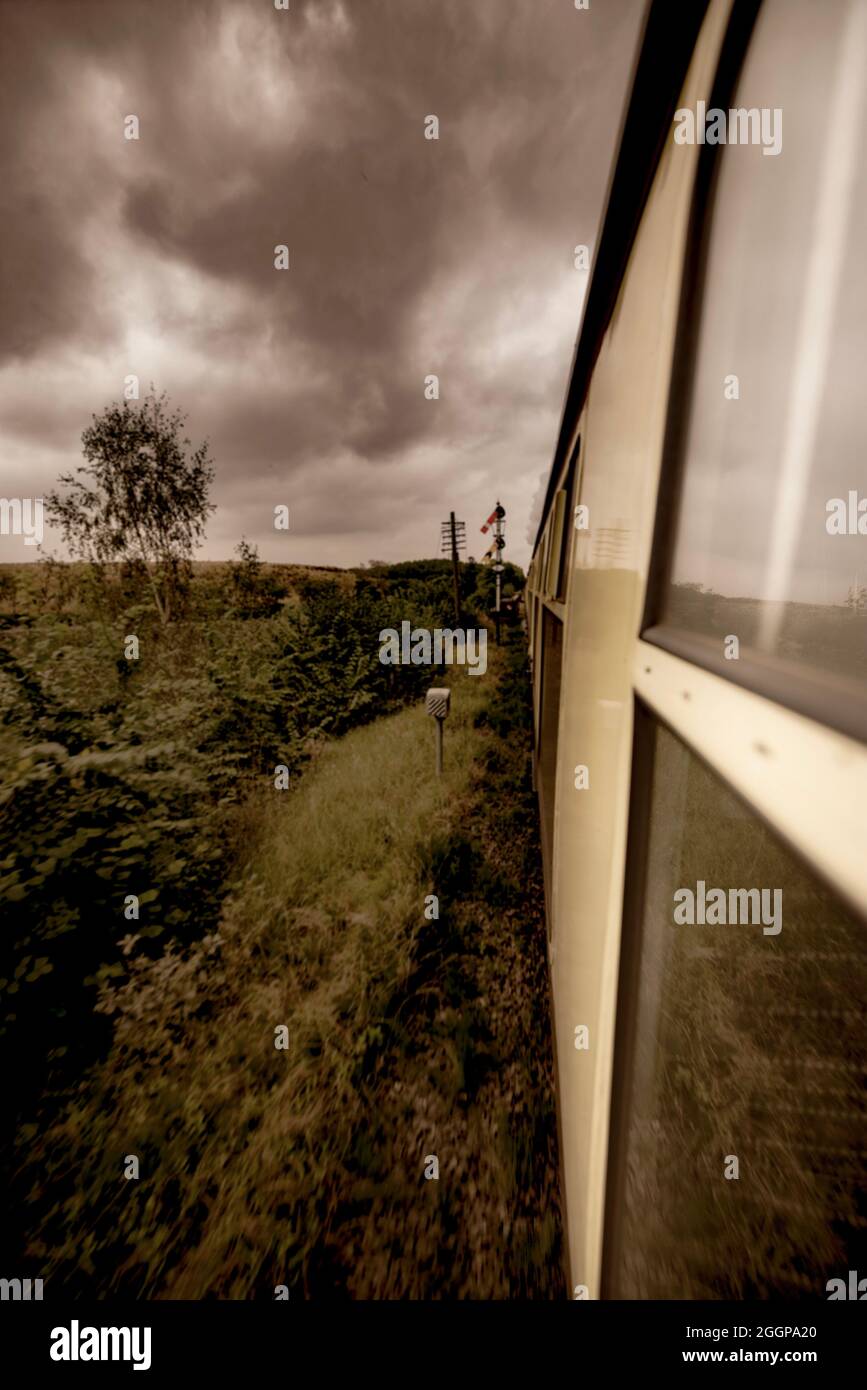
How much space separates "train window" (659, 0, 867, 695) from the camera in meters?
0.50

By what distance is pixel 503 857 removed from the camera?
15.2 feet

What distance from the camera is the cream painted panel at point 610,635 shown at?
929 millimetres

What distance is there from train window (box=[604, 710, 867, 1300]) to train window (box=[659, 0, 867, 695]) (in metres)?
0.31

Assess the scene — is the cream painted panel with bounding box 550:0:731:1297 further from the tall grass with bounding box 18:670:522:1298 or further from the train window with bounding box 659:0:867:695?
the tall grass with bounding box 18:670:522:1298

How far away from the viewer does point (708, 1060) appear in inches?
39.6

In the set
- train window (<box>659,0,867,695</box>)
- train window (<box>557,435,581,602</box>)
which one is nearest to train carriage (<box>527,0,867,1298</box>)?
train window (<box>659,0,867,695</box>)

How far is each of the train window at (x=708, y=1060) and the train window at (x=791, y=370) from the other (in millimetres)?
314

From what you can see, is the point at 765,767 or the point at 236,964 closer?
the point at 765,767

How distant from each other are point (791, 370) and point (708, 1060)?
1.24 meters

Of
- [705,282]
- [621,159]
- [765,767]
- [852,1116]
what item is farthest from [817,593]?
[852,1116]

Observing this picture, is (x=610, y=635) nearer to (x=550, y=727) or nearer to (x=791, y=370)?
(x=791, y=370)

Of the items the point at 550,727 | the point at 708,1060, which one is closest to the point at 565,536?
the point at 550,727
